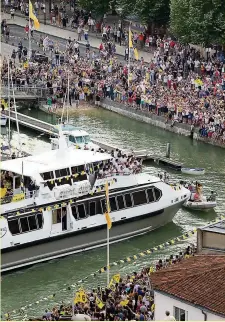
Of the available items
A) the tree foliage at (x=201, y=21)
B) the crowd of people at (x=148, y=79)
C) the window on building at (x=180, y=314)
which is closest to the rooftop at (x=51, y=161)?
the window on building at (x=180, y=314)

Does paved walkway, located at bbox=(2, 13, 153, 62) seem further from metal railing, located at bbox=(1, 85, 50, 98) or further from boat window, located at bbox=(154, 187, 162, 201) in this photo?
boat window, located at bbox=(154, 187, 162, 201)

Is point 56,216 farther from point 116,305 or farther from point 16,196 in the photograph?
point 116,305

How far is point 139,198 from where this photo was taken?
5938cm

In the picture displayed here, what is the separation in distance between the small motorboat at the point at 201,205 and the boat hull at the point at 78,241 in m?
1.71

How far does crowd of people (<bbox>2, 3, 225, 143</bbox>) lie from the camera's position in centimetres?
7812

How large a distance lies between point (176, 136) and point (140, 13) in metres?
19.7

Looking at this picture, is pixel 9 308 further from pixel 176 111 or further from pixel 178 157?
pixel 176 111

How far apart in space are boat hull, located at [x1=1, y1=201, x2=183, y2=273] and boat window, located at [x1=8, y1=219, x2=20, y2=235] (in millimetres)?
663

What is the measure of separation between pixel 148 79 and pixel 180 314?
4462 cm

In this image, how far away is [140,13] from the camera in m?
95.3

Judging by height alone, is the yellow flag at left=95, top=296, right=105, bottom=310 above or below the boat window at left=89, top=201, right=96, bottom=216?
below

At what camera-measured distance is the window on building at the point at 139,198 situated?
194 ft

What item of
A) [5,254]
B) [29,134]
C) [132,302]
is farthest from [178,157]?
[132,302]

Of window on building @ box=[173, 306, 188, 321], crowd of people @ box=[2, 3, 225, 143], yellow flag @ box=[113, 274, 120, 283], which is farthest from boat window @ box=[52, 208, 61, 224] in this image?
crowd of people @ box=[2, 3, 225, 143]
